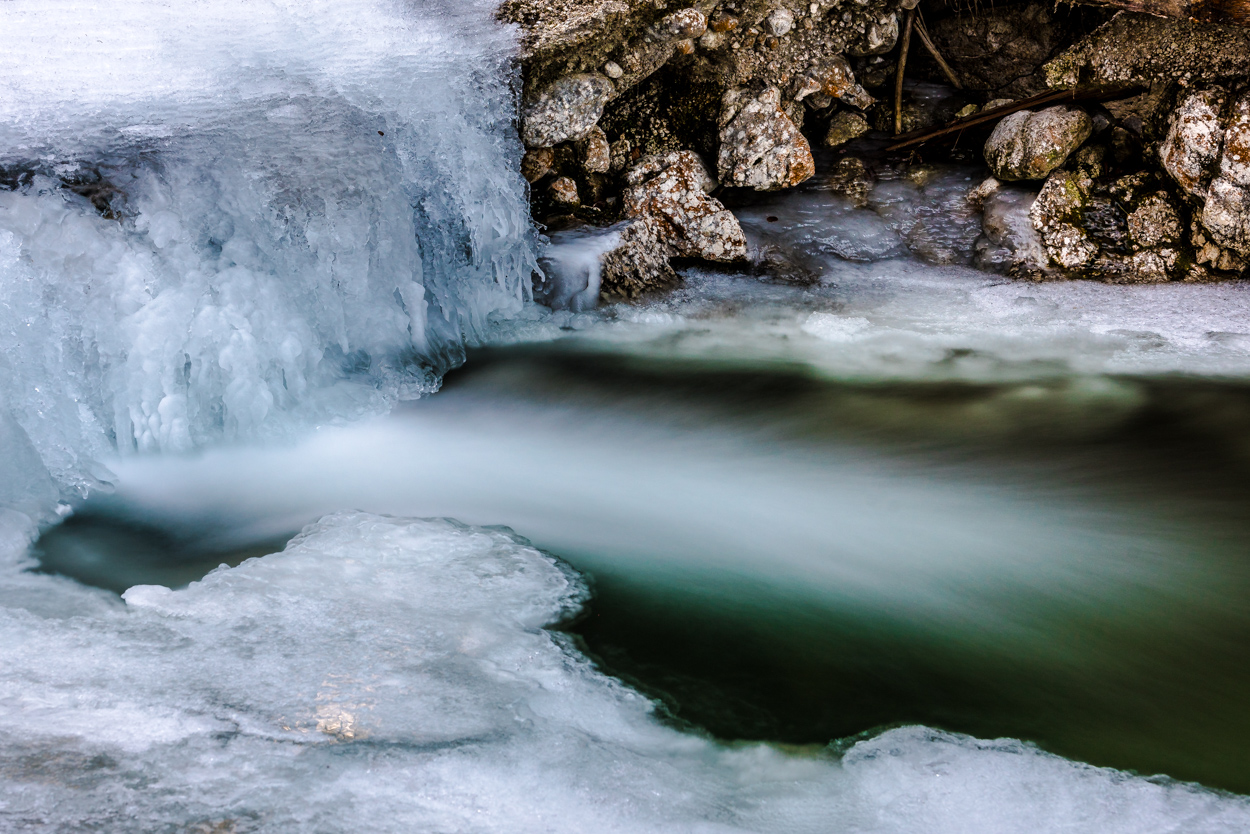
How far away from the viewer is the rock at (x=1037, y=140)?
504 cm

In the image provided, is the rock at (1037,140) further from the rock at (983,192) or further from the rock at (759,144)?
the rock at (759,144)

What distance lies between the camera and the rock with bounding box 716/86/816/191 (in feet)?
17.7

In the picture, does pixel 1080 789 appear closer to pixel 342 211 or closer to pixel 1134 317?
pixel 1134 317

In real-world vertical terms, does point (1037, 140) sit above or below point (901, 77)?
below

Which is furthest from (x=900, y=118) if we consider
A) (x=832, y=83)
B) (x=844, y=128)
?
(x=832, y=83)

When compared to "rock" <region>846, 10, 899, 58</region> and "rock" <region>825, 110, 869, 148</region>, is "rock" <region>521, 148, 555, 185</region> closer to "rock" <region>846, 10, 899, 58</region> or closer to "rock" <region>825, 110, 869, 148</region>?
"rock" <region>825, 110, 869, 148</region>

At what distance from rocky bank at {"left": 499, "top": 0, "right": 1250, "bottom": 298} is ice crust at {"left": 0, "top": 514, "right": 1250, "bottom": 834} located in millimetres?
3013

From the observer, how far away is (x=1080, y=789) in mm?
2199

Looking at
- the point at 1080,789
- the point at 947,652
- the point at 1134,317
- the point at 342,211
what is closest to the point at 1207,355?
the point at 1134,317

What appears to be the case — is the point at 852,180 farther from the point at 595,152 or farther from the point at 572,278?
the point at 572,278

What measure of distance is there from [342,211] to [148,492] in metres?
1.59

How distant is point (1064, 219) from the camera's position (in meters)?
5.03

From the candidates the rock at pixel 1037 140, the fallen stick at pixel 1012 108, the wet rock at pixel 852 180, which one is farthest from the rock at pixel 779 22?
the rock at pixel 1037 140

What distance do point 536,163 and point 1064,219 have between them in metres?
3.22
